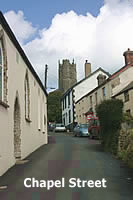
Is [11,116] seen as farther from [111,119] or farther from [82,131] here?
[82,131]

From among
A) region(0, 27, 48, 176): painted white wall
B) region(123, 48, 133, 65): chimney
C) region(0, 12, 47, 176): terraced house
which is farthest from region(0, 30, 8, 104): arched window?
region(123, 48, 133, 65): chimney

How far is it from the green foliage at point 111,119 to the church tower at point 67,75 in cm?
8579

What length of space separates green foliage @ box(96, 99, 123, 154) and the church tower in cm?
8579

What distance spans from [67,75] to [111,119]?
290 feet

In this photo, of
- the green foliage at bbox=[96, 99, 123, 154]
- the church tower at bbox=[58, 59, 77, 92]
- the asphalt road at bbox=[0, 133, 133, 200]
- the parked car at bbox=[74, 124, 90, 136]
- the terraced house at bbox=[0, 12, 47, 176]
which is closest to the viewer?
the asphalt road at bbox=[0, 133, 133, 200]

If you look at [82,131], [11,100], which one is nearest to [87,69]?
[82,131]

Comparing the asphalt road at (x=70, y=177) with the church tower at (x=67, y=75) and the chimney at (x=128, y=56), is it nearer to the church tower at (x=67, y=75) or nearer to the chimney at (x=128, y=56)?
the chimney at (x=128, y=56)

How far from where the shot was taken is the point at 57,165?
9.35 m

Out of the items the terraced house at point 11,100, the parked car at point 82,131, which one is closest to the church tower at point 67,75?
the parked car at point 82,131

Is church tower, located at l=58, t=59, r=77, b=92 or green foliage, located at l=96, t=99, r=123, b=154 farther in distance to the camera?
church tower, located at l=58, t=59, r=77, b=92

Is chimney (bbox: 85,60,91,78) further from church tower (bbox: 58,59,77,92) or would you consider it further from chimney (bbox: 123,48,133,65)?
church tower (bbox: 58,59,77,92)

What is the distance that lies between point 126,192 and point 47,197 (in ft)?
6.46

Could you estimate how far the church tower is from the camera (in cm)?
10012

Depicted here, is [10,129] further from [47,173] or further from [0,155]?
[47,173]
